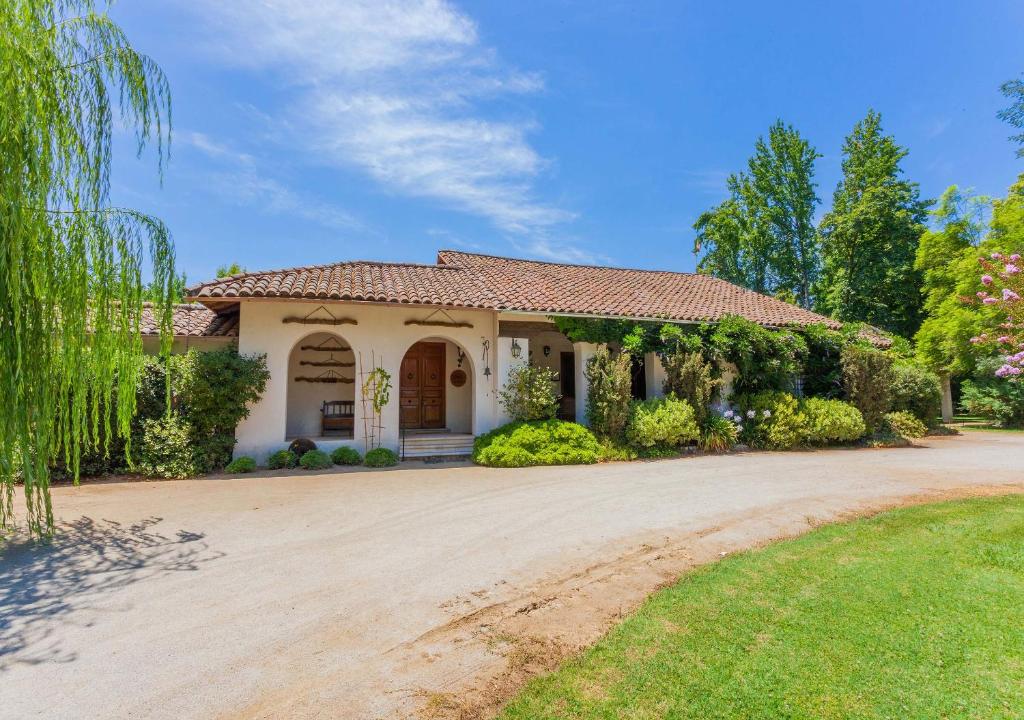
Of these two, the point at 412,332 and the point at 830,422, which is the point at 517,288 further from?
the point at 830,422

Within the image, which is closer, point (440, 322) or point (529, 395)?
point (529, 395)

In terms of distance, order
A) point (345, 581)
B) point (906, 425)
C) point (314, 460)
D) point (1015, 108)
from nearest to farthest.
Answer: point (345, 581) < point (314, 460) < point (1015, 108) < point (906, 425)

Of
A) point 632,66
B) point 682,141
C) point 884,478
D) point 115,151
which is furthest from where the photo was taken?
point 682,141

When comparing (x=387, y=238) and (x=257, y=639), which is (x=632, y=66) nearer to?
(x=387, y=238)

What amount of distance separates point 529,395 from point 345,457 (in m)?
4.53

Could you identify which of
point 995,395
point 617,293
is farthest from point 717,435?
point 995,395

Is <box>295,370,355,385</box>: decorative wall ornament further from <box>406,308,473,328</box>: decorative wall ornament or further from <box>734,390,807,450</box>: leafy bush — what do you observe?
<box>734,390,807,450</box>: leafy bush

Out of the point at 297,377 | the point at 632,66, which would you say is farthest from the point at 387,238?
the point at 632,66

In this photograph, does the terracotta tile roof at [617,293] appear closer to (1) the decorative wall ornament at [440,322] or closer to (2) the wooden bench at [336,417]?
(1) the decorative wall ornament at [440,322]

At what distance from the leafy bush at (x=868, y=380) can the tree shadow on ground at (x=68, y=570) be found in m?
16.4

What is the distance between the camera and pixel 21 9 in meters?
3.61

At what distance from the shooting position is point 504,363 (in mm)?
12102

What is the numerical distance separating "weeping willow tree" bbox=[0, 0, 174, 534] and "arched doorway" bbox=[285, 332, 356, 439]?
9.25 meters

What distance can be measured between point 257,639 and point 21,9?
200 inches
